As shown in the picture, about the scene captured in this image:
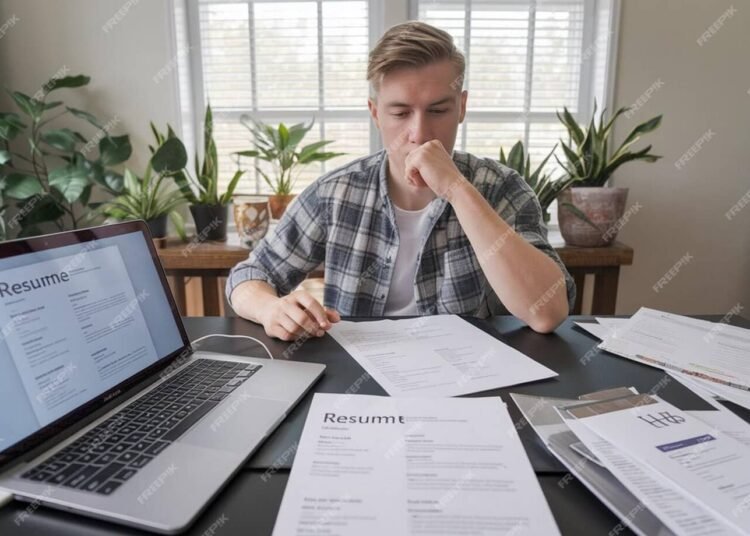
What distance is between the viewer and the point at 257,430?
0.53 m

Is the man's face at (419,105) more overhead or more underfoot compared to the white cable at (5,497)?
more overhead

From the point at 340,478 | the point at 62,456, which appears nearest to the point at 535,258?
the point at 340,478

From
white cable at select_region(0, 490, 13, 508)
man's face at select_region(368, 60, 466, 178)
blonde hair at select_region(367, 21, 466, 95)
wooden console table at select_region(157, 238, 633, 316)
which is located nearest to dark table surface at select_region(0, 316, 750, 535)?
white cable at select_region(0, 490, 13, 508)

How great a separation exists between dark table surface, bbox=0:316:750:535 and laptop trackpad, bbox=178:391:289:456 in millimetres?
14

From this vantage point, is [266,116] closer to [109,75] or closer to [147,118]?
[147,118]

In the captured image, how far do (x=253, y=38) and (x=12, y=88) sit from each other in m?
1.10

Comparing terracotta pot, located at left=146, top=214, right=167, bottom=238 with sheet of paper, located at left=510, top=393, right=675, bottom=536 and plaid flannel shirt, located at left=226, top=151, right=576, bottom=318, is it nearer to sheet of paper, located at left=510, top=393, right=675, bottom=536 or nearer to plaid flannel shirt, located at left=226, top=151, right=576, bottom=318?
plaid flannel shirt, located at left=226, top=151, right=576, bottom=318

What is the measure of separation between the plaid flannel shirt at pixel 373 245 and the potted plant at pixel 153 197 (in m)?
0.93

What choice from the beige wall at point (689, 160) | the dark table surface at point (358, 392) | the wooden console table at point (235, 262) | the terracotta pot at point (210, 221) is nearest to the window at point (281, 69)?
the terracotta pot at point (210, 221)

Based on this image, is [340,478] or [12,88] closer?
[340,478]

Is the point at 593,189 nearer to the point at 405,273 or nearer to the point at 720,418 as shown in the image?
the point at 405,273

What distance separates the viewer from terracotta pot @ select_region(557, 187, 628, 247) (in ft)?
6.15

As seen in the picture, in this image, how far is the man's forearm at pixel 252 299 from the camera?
92cm

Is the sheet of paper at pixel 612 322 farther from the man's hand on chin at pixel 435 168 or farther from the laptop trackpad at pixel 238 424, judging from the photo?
the laptop trackpad at pixel 238 424
